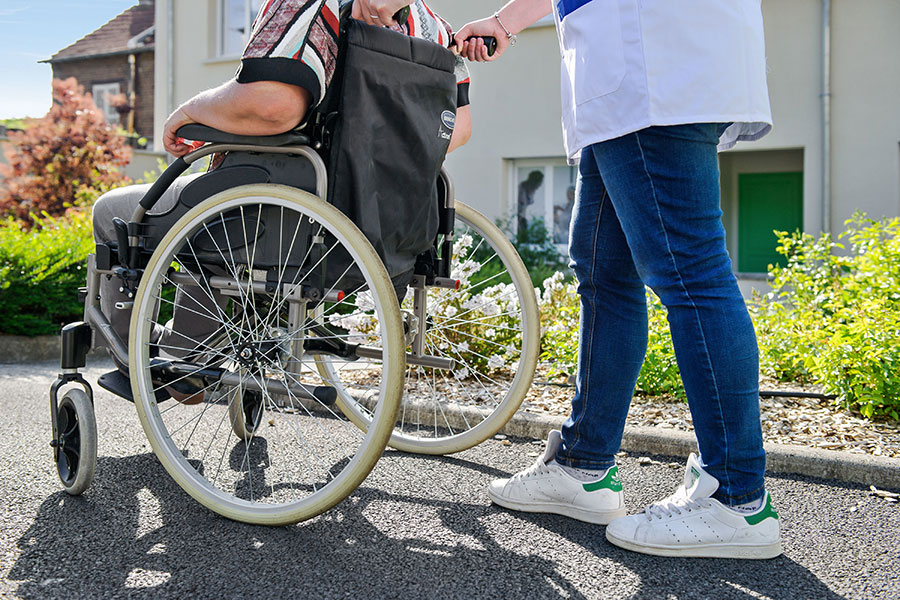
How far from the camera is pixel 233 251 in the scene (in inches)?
81.4

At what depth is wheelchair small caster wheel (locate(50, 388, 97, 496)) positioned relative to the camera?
7.09ft

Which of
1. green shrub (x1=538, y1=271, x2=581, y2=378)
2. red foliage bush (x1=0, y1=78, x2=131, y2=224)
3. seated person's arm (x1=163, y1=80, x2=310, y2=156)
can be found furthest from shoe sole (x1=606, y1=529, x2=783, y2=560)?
red foliage bush (x1=0, y1=78, x2=131, y2=224)

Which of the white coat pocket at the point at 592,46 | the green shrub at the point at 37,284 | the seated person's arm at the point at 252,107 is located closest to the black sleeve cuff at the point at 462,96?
the white coat pocket at the point at 592,46

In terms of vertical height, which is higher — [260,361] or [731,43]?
[731,43]

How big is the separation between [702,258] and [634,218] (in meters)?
0.18

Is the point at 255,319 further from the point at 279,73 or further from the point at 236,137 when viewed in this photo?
the point at 279,73

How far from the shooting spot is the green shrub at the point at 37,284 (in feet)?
17.0

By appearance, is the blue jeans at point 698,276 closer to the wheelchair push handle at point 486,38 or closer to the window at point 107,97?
the wheelchair push handle at point 486,38

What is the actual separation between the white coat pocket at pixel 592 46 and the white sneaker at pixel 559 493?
0.92 meters

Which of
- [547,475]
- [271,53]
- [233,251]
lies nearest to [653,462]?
[547,475]

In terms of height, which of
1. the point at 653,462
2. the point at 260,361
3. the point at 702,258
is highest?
the point at 702,258

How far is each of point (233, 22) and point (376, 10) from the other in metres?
10.1

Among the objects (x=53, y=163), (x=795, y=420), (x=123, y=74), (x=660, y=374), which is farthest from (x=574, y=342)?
(x=123, y=74)

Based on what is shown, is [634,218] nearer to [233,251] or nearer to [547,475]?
[547,475]
